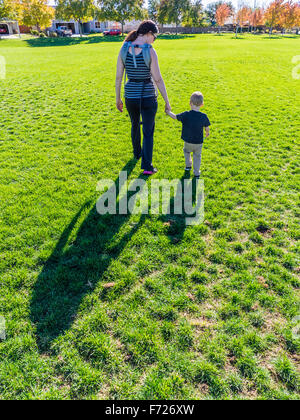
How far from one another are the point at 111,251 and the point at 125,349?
1.42 m

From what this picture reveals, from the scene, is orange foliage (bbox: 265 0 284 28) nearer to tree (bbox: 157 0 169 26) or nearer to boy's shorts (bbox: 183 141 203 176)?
tree (bbox: 157 0 169 26)

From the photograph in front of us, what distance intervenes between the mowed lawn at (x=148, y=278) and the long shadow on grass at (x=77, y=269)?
0.02 metres

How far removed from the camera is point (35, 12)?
1837 inches

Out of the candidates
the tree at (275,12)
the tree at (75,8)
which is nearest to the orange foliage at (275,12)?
the tree at (275,12)

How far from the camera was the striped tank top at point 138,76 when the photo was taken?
14.2 ft

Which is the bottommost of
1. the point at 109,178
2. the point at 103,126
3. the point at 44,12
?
the point at 109,178

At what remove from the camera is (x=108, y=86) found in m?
12.9

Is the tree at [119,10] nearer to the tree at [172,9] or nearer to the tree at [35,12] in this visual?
the tree at [172,9]

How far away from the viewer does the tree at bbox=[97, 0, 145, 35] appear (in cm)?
4944

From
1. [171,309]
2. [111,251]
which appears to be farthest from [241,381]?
[111,251]

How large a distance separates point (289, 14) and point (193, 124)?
76439 millimetres

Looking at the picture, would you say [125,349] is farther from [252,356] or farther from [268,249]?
[268,249]

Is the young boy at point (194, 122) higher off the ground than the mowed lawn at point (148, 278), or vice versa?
the young boy at point (194, 122)
